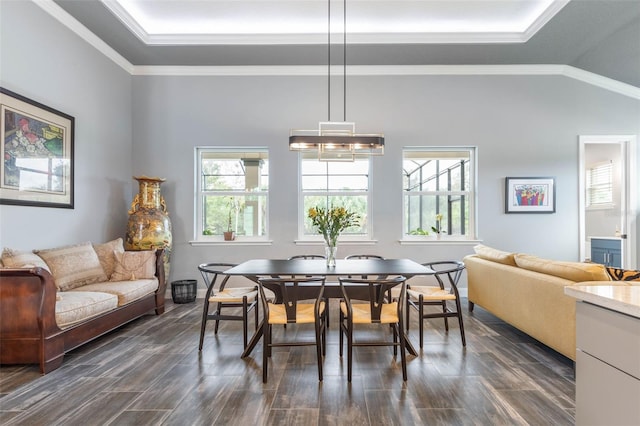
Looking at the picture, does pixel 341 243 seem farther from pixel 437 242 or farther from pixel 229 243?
pixel 229 243

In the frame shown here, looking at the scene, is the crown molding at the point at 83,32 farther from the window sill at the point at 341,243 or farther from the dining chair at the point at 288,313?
the dining chair at the point at 288,313

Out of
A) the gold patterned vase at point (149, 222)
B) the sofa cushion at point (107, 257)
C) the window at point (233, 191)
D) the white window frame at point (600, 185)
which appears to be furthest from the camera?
the white window frame at point (600, 185)

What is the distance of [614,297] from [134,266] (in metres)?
4.36

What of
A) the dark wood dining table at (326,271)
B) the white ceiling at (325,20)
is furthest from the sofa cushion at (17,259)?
the white ceiling at (325,20)

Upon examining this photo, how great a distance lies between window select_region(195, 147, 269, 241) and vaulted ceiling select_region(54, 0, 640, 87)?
145 cm

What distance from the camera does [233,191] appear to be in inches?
205

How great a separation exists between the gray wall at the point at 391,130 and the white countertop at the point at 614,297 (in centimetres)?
374

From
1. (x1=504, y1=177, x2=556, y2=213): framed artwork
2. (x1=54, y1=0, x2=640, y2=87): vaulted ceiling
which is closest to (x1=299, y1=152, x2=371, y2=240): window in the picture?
(x1=54, y1=0, x2=640, y2=87): vaulted ceiling

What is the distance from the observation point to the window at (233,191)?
5.19m

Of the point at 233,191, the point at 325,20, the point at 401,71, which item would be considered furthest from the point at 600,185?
the point at 233,191

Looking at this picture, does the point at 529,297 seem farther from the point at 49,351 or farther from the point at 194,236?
the point at 194,236

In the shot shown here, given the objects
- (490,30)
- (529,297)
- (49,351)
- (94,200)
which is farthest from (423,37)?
(49,351)

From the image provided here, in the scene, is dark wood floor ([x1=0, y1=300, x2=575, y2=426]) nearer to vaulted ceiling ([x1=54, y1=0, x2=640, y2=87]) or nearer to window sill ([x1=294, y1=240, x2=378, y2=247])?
window sill ([x1=294, y1=240, x2=378, y2=247])

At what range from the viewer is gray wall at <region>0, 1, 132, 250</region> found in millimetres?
3156
